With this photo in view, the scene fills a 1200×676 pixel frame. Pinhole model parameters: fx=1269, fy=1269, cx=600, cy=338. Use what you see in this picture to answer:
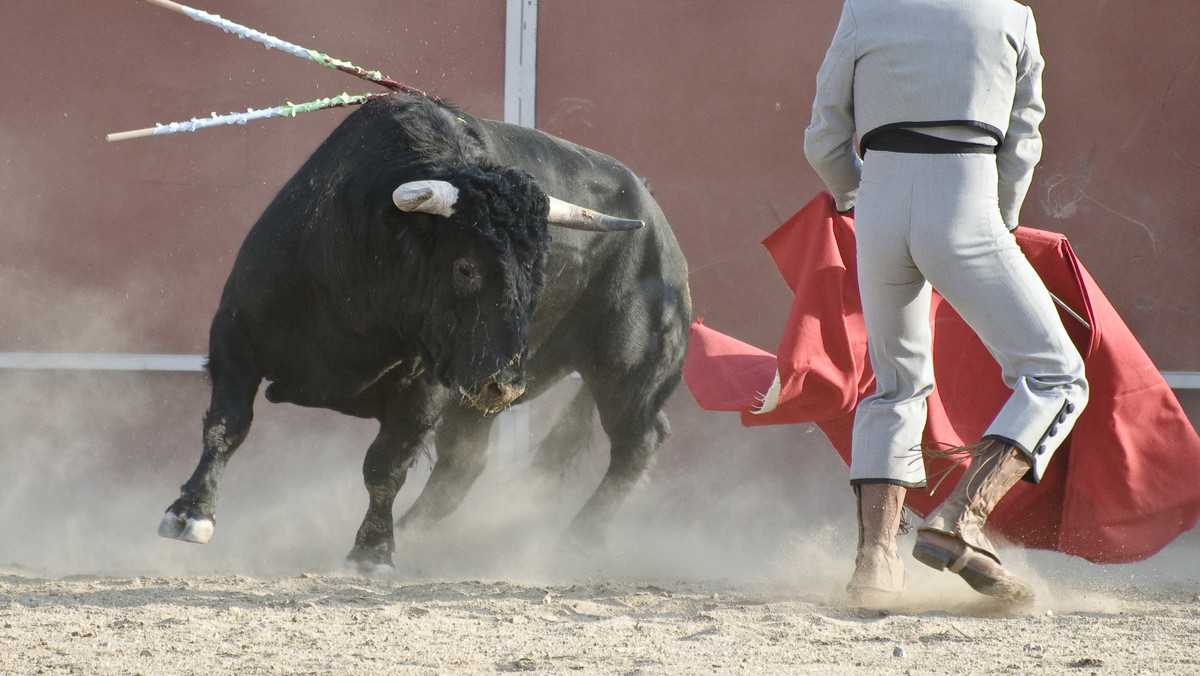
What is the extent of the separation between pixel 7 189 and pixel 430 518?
2.52 meters

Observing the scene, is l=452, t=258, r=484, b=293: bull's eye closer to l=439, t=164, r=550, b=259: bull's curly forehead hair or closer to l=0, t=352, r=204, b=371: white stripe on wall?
l=439, t=164, r=550, b=259: bull's curly forehead hair

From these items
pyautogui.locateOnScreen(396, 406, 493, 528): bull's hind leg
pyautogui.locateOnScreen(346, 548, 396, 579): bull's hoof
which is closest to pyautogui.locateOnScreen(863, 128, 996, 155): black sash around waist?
pyautogui.locateOnScreen(346, 548, 396, 579): bull's hoof

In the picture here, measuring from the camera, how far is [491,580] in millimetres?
4141

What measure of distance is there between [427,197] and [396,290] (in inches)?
14.9

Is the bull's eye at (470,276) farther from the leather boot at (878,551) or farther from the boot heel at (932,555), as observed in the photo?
the boot heel at (932,555)

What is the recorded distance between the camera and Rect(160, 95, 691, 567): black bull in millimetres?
4027

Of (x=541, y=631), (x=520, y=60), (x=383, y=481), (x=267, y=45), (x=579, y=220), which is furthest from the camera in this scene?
(x=520, y=60)

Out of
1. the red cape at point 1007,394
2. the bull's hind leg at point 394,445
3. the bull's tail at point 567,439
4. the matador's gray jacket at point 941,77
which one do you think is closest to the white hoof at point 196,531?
the bull's hind leg at point 394,445

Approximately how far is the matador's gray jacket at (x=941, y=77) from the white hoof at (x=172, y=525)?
2268 mm

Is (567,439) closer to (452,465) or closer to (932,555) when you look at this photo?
(452,465)

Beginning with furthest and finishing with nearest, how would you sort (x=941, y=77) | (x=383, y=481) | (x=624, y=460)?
(x=624, y=460), (x=383, y=481), (x=941, y=77)

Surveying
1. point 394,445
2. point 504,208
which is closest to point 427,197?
point 504,208

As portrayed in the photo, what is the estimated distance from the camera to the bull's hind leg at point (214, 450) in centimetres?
393

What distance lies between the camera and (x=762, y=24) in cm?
628
